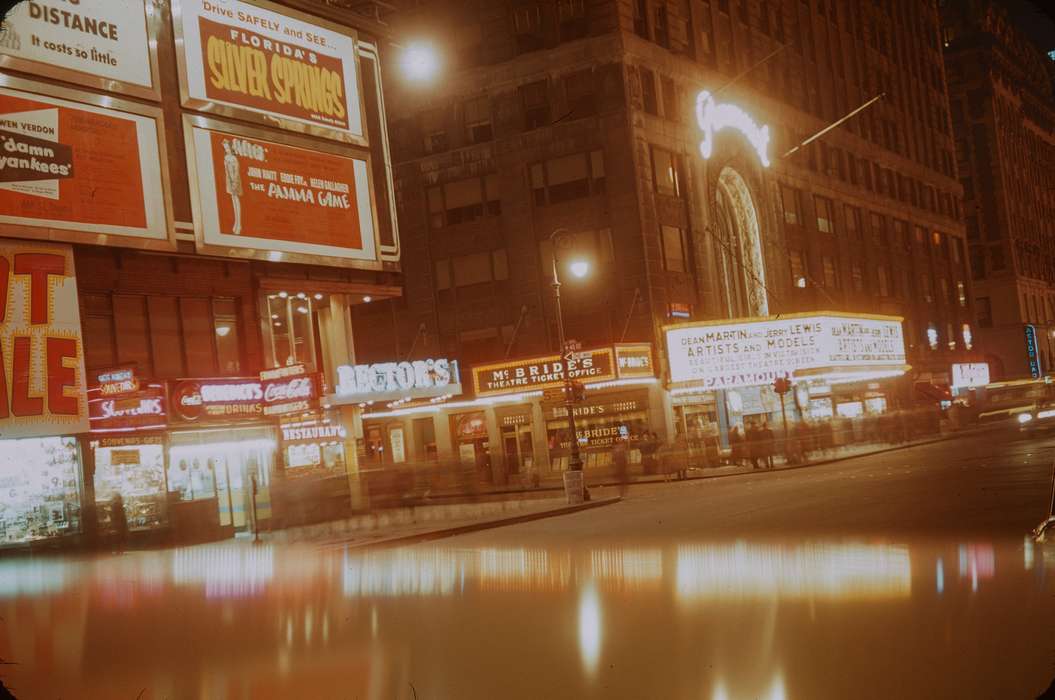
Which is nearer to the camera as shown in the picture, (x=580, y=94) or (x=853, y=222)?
(x=580, y=94)

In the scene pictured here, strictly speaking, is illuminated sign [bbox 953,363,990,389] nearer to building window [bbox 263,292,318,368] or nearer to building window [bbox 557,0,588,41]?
building window [bbox 557,0,588,41]

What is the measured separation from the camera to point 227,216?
101ft

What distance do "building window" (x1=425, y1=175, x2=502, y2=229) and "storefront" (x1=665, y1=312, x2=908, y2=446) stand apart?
1232 cm

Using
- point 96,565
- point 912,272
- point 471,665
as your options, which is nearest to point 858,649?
point 471,665

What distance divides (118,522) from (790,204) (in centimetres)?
4737

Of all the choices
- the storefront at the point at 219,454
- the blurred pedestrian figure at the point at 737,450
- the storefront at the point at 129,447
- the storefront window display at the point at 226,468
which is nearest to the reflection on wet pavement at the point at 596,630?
the storefront at the point at 129,447

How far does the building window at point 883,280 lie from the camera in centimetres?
7419

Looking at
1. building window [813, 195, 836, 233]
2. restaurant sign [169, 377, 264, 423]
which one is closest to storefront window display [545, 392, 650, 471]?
restaurant sign [169, 377, 264, 423]

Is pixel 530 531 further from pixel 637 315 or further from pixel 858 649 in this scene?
pixel 637 315

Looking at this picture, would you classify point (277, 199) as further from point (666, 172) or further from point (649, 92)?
point (649, 92)

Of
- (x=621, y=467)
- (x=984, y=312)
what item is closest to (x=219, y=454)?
(x=621, y=467)

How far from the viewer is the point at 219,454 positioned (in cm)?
3102

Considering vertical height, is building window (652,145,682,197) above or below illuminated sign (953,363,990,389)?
above

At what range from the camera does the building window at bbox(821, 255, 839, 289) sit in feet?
221
